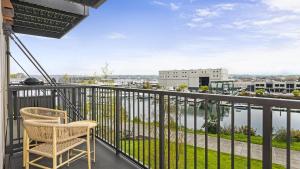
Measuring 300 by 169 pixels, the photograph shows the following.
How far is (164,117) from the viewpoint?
2.67 meters

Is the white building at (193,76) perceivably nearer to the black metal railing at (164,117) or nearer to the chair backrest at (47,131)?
the black metal railing at (164,117)

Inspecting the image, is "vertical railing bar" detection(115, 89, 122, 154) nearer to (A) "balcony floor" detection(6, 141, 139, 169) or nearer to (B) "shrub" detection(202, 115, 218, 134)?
(A) "balcony floor" detection(6, 141, 139, 169)

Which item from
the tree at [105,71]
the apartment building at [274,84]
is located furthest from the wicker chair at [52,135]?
the apartment building at [274,84]

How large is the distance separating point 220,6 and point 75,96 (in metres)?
38.3

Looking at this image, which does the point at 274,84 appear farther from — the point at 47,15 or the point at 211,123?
the point at 47,15

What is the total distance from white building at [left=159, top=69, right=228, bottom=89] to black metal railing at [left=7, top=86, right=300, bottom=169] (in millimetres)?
31505

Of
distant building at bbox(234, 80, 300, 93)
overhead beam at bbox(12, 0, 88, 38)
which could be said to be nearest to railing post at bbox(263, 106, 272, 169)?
overhead beam at bbox(12, 0, 88, 38)

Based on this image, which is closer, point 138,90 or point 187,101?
point 187,101

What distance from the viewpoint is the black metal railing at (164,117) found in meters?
1.56

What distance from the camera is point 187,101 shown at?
225 cm

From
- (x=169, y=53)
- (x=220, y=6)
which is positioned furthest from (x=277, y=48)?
(x=169, y=53)

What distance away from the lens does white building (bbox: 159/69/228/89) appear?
3638cm

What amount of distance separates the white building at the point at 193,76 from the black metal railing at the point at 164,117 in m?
31.5

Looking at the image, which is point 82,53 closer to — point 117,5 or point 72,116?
point 117,5
